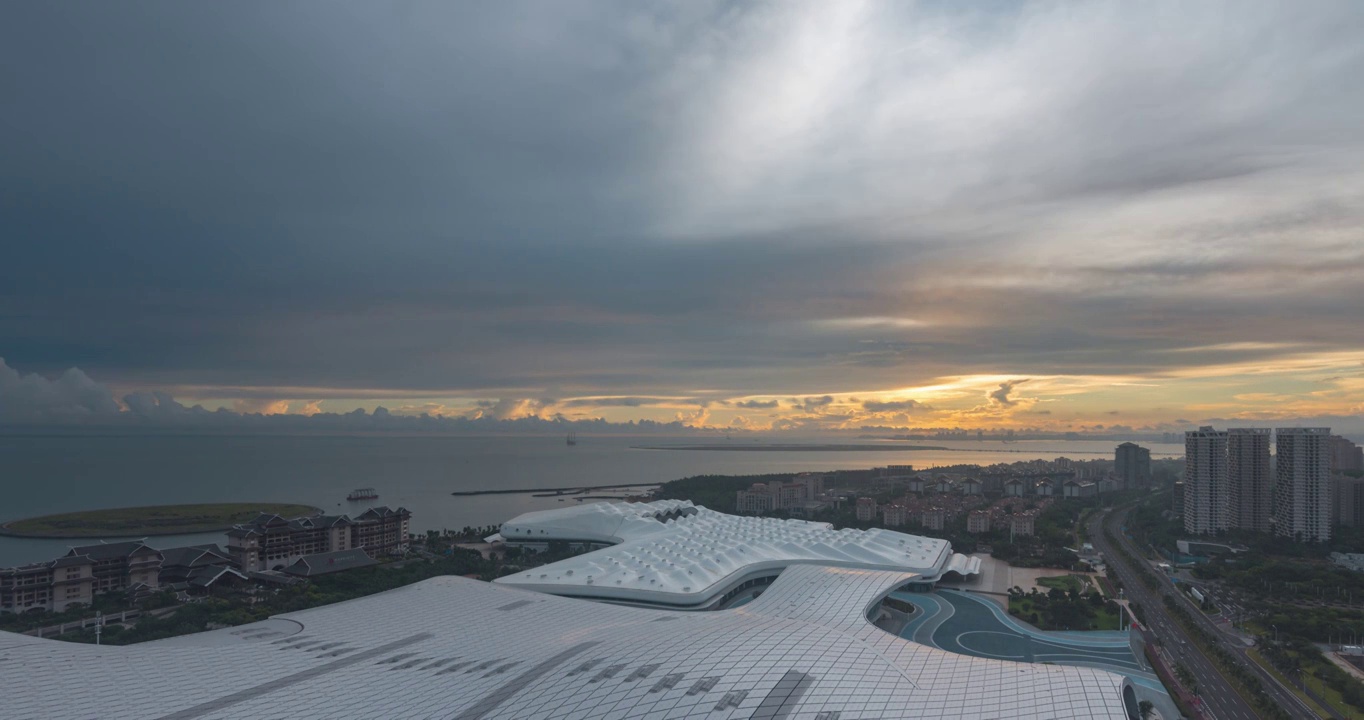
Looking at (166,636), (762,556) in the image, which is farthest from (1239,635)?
(166,636)

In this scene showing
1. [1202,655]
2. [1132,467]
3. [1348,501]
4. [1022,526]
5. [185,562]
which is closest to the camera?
[1202,655]

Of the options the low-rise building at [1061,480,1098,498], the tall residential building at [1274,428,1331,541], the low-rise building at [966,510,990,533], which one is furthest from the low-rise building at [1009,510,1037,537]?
the low-rise building at [1061,480,1098,498]

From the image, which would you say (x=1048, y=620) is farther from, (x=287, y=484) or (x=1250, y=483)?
(x=287, y=484)

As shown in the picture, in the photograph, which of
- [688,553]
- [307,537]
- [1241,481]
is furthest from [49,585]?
[1241,481]

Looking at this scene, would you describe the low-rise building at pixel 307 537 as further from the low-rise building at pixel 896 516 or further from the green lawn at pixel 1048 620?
the low-rise building at pixel 896 516

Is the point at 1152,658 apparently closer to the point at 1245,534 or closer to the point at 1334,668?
the point at 1334,668

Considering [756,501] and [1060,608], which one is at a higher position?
[1060,608]
